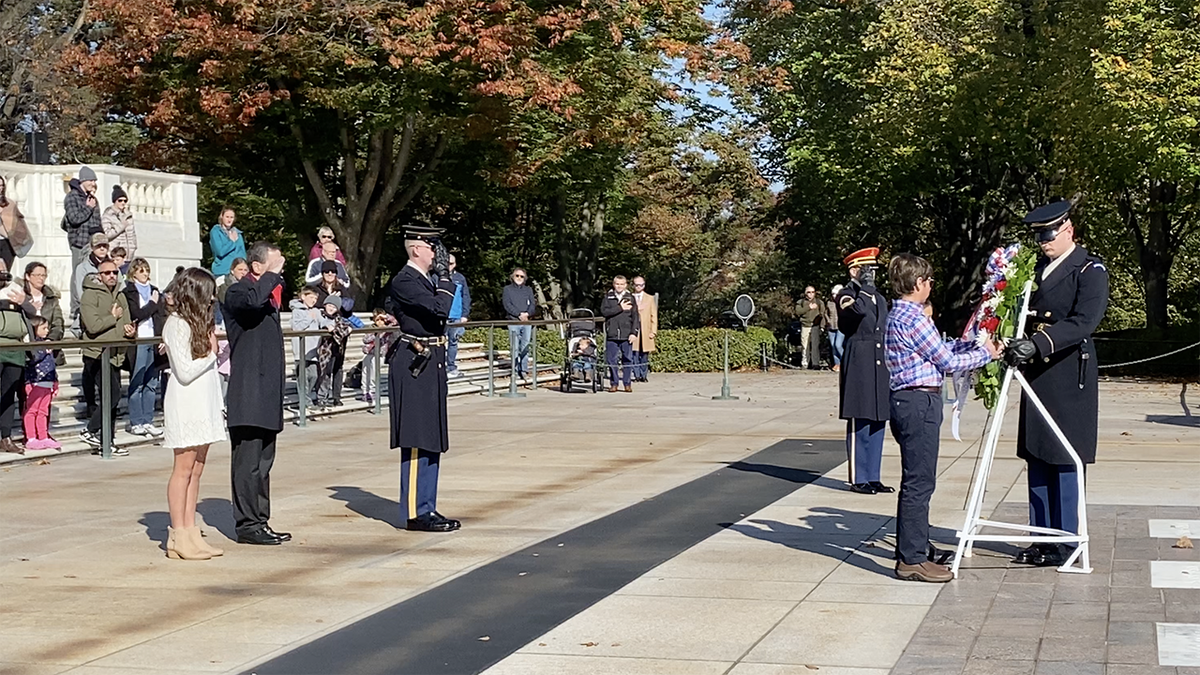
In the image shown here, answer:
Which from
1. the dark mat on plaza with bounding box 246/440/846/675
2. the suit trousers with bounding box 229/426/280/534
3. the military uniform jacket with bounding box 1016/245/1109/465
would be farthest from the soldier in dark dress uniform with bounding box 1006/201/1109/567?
the suit trousers with bounding box 229/426/280/534

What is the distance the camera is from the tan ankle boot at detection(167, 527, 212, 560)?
9.67 meters

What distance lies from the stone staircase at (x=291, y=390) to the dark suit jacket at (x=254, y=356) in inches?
148

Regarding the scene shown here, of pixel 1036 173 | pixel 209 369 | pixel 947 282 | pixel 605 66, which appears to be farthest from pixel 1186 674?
pixel 947 282

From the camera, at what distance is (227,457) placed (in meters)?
15.4

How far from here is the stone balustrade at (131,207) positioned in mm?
23609

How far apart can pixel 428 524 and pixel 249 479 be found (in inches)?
46.3

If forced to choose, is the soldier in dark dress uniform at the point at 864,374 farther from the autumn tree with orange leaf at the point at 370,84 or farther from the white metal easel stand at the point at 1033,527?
the autumn tree with orange leaf at the point at 370,84

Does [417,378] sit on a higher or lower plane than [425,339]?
lower

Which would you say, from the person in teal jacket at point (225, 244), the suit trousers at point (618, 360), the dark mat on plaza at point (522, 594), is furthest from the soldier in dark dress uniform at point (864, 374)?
the suit trousers at point (618, 360)

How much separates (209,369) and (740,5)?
33.0 meters

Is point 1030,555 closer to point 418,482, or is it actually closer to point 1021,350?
point 1021,350

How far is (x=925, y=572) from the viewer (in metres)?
8.61

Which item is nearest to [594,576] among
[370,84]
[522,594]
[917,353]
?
[522,594]

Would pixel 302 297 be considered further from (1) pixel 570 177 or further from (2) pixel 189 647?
(1) pixel 570 177
